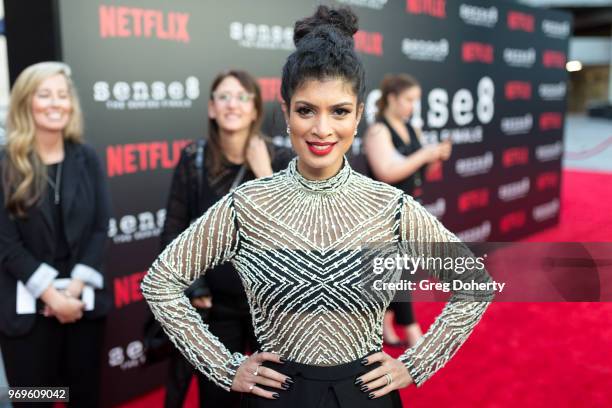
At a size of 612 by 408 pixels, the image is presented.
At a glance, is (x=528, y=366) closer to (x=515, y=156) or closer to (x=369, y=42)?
(x=369, y=42)

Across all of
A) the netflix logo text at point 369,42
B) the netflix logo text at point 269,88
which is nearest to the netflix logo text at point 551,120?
the netflix logo text at point 369,42

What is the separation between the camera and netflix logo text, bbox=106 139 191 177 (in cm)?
345

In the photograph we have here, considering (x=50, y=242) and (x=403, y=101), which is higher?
(x=403, y=101)

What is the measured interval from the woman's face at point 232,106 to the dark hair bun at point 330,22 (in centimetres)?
111

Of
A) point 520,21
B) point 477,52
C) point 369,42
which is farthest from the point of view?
point 520,21

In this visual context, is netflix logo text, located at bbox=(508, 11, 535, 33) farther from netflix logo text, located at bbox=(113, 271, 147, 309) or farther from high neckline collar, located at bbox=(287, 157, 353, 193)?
high neckline collar, located at bbox=(287, 157, 353, 193)

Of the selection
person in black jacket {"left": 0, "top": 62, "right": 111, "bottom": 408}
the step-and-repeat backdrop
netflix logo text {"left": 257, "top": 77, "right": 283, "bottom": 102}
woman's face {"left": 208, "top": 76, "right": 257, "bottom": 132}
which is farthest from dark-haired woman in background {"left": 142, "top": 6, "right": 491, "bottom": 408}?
netflix logo text {"left": 257, "top": 77, "right": 283, "bottom": 102}

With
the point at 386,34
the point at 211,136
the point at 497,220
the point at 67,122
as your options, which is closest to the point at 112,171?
the point at 67,122

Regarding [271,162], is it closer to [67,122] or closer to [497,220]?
[67,122]

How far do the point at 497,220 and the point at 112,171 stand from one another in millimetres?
4713

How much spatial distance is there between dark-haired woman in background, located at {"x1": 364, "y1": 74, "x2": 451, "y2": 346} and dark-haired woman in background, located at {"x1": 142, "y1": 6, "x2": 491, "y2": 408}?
2340 millimetres

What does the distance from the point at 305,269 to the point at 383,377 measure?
0.99ft

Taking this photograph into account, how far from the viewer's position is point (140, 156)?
3.58 meters

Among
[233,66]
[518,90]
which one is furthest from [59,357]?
[518,90]
